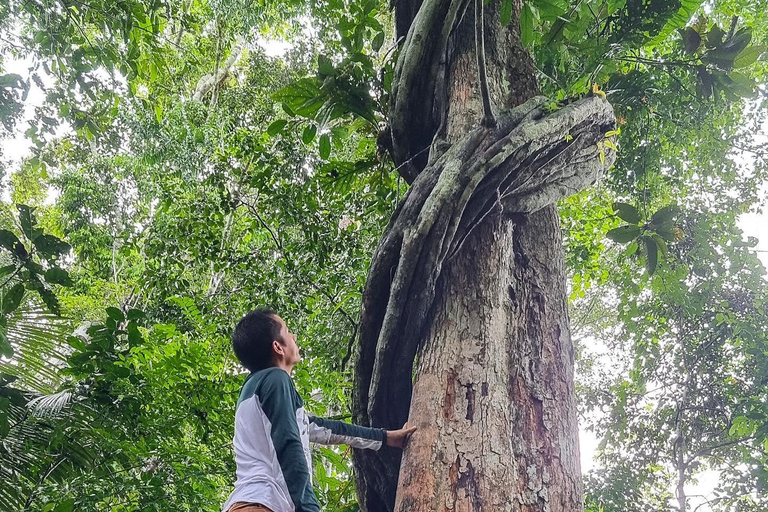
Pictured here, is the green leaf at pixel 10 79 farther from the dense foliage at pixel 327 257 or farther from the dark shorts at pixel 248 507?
the dark shorts at pixel 248 507

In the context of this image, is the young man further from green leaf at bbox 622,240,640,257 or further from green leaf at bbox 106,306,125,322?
green leaf at bbox 622,240,640,257

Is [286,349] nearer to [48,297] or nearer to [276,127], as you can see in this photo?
[48,297]

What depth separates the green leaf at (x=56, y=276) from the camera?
1.96 m

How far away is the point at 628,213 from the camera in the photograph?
126 inches

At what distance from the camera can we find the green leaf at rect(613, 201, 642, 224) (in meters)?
3.16

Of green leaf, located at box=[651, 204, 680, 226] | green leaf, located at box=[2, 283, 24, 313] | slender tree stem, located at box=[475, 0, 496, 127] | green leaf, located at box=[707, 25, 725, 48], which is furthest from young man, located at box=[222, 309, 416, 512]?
green leaf, located at box=[707, 25, 725, 48]

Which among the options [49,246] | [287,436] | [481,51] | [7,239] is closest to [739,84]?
[481,51]

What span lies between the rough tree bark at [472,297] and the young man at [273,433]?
0.10 m

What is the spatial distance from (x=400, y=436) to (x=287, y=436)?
30 cm

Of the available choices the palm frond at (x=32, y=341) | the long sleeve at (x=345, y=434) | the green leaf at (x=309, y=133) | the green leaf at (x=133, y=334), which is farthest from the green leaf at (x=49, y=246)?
the green leaf at (x=309, y=133)

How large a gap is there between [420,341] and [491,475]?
0.49m

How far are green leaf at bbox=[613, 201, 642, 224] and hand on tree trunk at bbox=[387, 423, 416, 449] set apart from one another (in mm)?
2151

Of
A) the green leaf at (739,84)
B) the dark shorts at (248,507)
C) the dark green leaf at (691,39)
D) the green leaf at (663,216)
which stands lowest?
the dark shorts at (248,507)

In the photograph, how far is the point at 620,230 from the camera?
3.21 m
